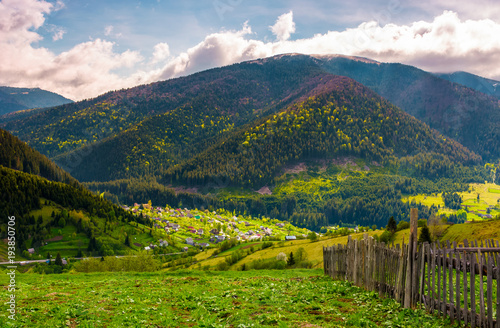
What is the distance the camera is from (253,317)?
51.3ft

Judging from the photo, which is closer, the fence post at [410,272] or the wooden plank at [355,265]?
Answer: the fence post at [410,272]

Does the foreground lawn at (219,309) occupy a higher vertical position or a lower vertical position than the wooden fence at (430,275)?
→ lower

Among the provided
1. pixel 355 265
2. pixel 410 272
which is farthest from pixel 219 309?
pixel 355 265

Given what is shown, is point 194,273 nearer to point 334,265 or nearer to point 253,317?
point 334,265

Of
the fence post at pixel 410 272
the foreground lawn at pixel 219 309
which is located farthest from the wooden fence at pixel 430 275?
the foreground lawn at pixel 219 309

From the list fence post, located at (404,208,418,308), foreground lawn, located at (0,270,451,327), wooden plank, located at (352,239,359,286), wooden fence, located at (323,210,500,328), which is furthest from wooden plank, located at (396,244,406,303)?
wooden plank, located at (352,239,359,286)

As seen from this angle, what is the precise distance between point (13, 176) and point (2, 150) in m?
53.8

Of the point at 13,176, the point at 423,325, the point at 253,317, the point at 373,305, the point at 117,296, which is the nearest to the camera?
the point at 423,325

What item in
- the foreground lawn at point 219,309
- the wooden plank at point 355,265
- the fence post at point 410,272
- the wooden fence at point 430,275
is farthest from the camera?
the wooden plank at point 355,265

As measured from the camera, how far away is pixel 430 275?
15633 millimetres

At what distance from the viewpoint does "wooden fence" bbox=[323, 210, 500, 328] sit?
41.5ft

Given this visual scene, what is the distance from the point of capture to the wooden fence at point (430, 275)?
1266cm

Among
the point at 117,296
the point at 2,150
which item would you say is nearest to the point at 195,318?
the point at 117,296

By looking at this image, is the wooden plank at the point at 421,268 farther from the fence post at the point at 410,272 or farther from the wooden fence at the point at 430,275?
the fence post at the point at 410,272
